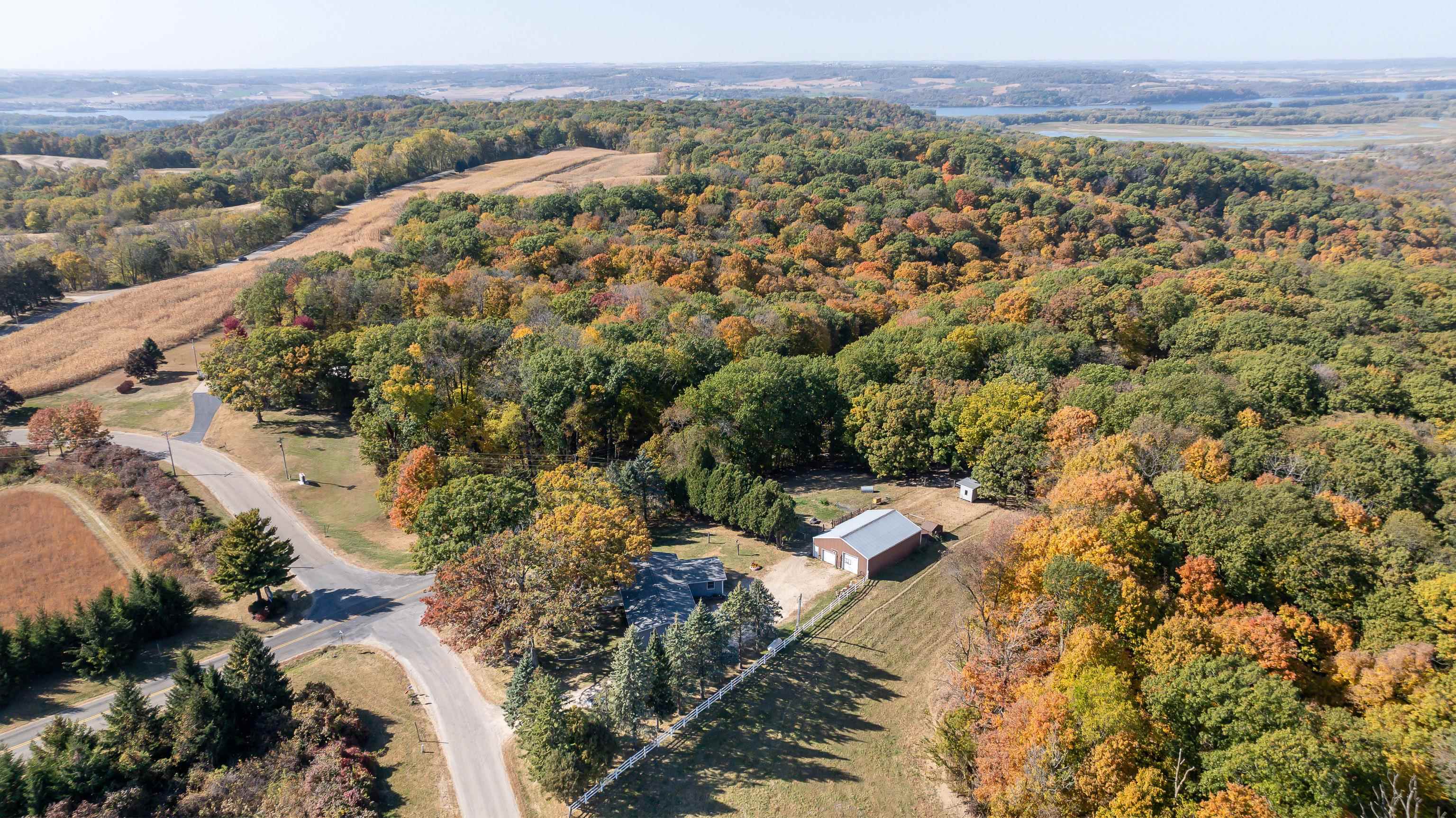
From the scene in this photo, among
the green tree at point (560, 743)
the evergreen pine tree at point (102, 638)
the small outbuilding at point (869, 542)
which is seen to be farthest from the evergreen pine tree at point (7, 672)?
the small outbuilding at point (869, 542)

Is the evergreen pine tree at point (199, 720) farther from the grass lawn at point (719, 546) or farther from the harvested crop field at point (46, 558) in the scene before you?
the grass lawn at point (719, 546)

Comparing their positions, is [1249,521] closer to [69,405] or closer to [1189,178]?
[69,405]

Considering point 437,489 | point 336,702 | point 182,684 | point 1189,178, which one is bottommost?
point 336,702

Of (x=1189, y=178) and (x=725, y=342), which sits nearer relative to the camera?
(x=725, y=342)

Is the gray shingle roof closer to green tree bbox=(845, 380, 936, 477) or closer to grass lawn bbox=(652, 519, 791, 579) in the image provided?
grass lawn bbox=(652, 519, 791, 579)

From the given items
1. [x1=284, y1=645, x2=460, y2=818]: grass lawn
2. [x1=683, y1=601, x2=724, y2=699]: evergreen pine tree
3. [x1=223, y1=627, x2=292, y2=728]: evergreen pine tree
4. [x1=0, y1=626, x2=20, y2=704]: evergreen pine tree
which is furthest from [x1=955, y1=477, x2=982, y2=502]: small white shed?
[x1=0, y1=626, x2=20, y2=704]: evergreen pine tree

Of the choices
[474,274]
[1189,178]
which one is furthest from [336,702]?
[1189,178]
